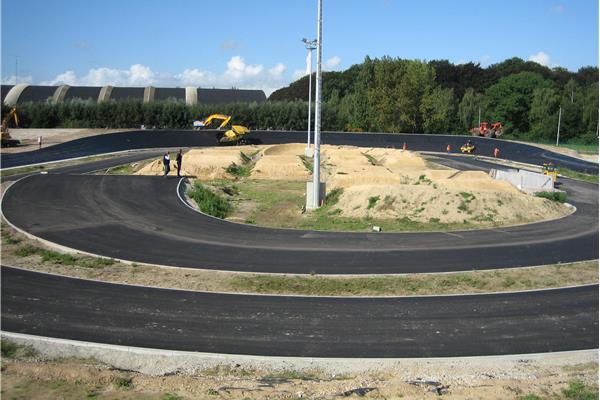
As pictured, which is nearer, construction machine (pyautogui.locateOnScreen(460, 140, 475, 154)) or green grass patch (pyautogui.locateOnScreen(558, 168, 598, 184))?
green grass patch (pyautogui.locateOnScreen(558, 168, 598, 184))

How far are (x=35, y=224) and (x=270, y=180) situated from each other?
19156 millimetres

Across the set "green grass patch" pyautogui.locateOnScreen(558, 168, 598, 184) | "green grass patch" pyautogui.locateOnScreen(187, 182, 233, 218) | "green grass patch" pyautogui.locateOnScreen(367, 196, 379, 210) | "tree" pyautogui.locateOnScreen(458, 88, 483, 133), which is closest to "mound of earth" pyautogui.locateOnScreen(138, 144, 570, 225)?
"green grass patch" pyautogui.locateOnScreen(367, 196, 379, 210)

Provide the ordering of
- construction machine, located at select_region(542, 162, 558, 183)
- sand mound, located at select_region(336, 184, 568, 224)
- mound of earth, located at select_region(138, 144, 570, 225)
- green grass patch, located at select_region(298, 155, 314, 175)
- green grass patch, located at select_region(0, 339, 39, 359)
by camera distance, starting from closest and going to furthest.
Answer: green grass patch, located at select_region(0, 339, 39, 359), sand mound, located at select_region(336, 184, 568, 224), mound of earth, located at select_region(138, 144, 570, 225), construction machine, located at select_region(542, 162, 558, 183), green grass patch, located at select_region(298, 155, 314, 175)

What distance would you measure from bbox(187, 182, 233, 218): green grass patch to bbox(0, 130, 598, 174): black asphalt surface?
21458mm

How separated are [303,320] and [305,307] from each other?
3.01 ft

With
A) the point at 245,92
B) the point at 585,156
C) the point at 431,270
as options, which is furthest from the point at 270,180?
the point at 245,92

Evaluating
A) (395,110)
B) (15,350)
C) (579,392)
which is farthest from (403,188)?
(395,110)

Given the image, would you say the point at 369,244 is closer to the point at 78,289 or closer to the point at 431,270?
the point at 431,270

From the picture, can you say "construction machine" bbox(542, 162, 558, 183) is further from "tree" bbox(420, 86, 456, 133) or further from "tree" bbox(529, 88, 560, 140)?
"tree" bbox(420, 86, 456, 133)

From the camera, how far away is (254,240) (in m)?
21.6

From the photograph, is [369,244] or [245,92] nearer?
[369,244]

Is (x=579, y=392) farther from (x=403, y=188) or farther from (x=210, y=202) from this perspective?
(x=210, y=202)

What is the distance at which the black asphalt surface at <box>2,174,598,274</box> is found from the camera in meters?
18.7

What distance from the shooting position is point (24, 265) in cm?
1742
